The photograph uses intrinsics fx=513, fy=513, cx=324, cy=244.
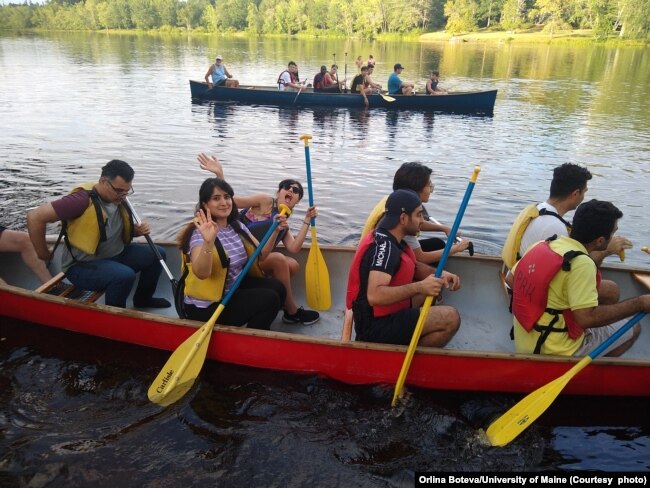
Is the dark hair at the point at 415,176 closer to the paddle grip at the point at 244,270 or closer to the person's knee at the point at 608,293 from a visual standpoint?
the paddle grip at the point at 244,270

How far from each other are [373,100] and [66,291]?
15678 millimetres

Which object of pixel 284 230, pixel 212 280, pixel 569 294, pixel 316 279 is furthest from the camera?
pixel 316 279

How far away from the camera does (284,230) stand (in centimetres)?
533

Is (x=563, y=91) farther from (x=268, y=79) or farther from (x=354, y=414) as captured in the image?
(x=354, y=414)

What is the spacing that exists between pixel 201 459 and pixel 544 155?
12402 mm

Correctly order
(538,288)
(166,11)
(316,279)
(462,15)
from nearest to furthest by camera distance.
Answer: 1. (538,288)
2. (316,279)
3. (462,15)
4. (166,11)

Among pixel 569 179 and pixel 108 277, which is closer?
pixel 569 179

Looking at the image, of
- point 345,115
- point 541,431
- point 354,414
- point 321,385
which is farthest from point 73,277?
point 345,115

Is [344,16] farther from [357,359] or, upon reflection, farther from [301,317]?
[357,359]

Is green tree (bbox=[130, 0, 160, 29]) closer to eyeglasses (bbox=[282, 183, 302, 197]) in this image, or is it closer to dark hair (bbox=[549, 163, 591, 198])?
eyeglasses (bbox=[282, 183, 302, 197])

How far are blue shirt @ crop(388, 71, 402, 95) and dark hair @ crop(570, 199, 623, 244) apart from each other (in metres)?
16.6

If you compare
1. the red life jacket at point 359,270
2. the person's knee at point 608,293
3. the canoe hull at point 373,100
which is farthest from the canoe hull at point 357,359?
the canoe hull at point 373,100

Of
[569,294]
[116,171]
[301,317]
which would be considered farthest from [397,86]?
[569,294]

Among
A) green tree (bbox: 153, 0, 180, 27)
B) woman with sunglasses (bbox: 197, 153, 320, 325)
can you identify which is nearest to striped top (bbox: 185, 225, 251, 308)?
woman with sunglasses (bbox: 197, 153, 320, 325)
